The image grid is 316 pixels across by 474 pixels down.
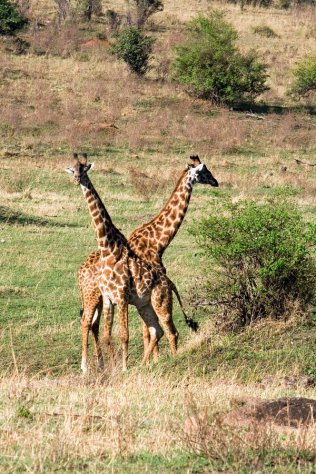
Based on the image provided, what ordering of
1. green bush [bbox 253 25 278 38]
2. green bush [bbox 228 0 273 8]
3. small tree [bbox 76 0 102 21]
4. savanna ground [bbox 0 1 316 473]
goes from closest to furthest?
savanna ground [bbox 0 1 316 473] → small tree [bbox 76 0 102 21] → green bush [bbox 253 25 278 38] → green bush [bbox 228 0 273 8]

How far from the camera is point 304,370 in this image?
11562mm

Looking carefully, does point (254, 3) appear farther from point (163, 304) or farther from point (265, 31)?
point (163, 304)

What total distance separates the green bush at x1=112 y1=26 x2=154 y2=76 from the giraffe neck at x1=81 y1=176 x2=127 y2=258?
34.5 metres

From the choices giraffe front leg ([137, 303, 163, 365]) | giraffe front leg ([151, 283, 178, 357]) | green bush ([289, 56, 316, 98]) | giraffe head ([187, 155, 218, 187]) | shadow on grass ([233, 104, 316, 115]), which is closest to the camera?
giraffe front leg ([151, 283, 178, 357])

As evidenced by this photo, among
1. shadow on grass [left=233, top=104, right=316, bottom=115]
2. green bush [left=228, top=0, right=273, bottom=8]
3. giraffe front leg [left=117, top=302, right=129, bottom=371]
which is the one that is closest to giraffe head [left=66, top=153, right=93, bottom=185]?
giraffe front leg [left=117, top=302, right=129, bottom=371]

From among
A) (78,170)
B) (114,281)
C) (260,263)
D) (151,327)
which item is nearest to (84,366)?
(151,327)

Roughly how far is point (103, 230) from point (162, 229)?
1.00m

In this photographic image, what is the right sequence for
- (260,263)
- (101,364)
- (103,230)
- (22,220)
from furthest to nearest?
(22,220)
(260,263)
(103,230)
(101,364)

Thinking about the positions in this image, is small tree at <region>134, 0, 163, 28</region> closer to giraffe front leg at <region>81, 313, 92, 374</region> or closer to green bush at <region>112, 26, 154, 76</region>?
green bush at <region>112, 26, 154, 76</region>

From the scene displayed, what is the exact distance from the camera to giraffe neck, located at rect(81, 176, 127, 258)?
1262cm

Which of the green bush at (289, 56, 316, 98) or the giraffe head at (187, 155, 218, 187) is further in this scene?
the green bush at (289, 56, 316, 98)

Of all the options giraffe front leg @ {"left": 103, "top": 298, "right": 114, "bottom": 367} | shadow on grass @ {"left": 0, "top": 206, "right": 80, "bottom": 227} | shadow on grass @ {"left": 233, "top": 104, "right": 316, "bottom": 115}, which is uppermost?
giraffe front leg @ {"left": 103, "top": 298, "right": 114, "bottom": 367}

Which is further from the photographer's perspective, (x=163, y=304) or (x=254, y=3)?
(x=254, y=3)

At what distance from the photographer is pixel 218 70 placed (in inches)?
1734
